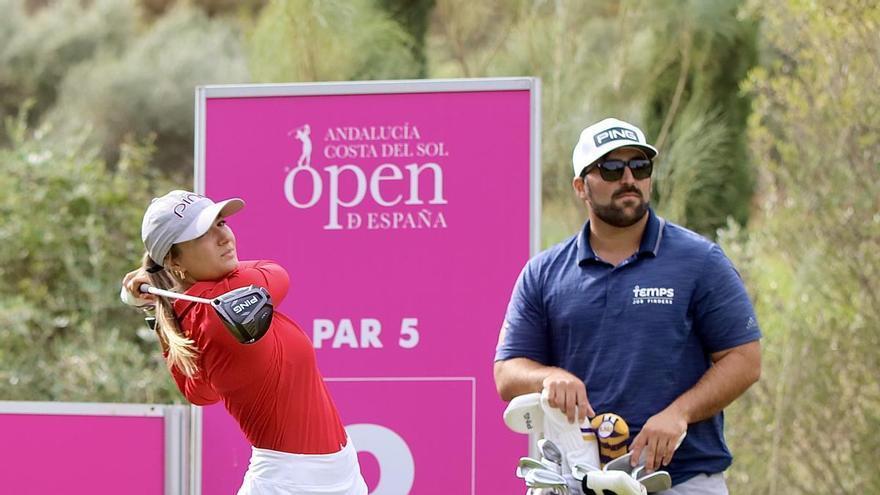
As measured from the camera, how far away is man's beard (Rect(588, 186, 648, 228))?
11.6ft

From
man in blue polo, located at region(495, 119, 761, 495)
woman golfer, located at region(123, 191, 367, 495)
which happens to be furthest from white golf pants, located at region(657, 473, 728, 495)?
woman golfer, located at region(123, 191, 367, 495)

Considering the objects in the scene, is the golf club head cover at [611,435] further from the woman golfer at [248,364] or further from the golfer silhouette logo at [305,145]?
the golfer silhouette logo at [305,145]

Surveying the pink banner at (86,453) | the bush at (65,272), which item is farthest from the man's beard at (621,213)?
the bush at (65,272)

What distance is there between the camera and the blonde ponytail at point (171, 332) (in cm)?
355

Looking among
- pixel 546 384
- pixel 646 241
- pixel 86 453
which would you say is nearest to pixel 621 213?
pixel 646 241

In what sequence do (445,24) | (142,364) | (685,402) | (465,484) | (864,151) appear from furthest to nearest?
1. (445,24)
2. (142,364)
3. (864,151)
4. (465,484)
5. (685,402)

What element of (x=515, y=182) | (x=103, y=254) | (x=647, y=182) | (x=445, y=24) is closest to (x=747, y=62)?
(x=445, y=24)

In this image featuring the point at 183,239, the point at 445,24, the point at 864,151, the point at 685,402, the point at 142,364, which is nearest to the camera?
the point at 685,402

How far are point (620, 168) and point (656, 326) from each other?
395mm

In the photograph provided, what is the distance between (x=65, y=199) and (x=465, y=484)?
5.03 meters

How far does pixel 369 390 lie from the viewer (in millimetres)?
4812

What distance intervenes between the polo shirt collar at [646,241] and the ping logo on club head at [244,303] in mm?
779

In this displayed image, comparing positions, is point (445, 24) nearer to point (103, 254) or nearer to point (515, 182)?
point (103, 254)

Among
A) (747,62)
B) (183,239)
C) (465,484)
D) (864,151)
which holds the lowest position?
(465,484)
